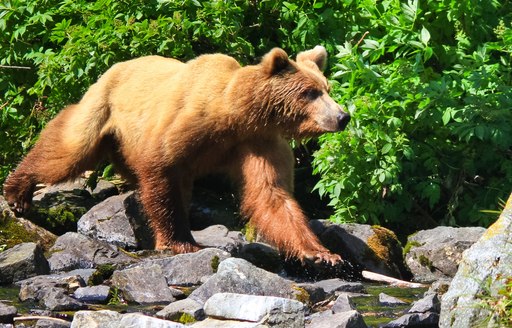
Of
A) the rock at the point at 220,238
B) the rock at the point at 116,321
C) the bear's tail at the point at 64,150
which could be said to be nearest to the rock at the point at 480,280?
the rock at the point at 116,321

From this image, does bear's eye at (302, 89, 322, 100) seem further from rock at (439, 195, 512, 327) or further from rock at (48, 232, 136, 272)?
rock at (439, 195, 512, 327)

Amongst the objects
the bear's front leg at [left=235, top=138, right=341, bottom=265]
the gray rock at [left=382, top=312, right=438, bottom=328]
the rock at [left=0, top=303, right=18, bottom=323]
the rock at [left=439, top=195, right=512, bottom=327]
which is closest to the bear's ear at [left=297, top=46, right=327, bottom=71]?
the bear's front leg at [left=235, top=138, right=341, bottom=265]

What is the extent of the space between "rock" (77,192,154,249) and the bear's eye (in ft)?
6.39

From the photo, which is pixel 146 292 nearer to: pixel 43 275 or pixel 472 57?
pixel 43 275

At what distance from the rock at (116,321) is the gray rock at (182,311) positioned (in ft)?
2.29

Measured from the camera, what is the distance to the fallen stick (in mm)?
8134

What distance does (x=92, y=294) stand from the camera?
7.17 m

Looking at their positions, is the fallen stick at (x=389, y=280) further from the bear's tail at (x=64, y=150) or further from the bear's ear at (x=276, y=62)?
the bear's tail at (x=64, y=150)

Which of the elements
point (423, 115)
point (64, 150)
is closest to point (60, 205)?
point (64, 150)

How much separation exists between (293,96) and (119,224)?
6.51ft

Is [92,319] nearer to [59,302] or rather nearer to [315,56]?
[59,302]

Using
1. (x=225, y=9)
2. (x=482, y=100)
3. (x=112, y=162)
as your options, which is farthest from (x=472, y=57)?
(x=112, y=162)

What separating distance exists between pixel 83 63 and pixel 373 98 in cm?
299

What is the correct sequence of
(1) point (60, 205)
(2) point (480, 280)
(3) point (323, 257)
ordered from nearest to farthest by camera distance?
1. (2) point (480, 280)
2. (3) point (323, 257)
3. (1) point (60, 205)
